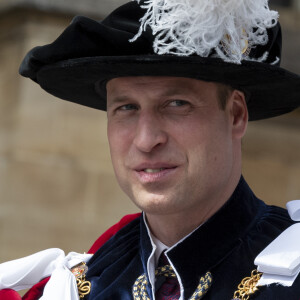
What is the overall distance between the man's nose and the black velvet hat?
0.14m

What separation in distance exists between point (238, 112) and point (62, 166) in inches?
107

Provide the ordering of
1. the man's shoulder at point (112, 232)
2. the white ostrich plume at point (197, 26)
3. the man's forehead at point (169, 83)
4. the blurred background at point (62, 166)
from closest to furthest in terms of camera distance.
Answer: the white ostrich plume at point (197, 26), the man's forehead at point (169, 83), the man's shoulder at point (112, 232), the blurred background at point (62, 166)

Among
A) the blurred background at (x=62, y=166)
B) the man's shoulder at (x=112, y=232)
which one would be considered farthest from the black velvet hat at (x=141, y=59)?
the blurred background at (x=62, y=166)

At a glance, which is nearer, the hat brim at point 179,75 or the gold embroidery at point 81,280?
the hat brim at point 179,75

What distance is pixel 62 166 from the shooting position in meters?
5.38

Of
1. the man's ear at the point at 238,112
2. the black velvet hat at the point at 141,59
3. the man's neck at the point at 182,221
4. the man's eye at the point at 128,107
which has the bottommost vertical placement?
the man's neck at the point at 182,221

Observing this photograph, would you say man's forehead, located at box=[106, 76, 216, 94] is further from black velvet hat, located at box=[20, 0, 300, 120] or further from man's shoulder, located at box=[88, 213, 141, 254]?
man's shoulder, located at box=[88, 213, 141, 254]

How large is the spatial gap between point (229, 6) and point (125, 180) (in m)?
0.63

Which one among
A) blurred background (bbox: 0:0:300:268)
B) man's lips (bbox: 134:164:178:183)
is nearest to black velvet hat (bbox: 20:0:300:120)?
man's lips (bbox: 134:164:178:183)

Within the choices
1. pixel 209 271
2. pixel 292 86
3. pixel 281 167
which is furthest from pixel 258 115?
pixel 281 167

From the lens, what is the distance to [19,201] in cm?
539

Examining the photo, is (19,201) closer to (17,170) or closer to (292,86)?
(17,170)

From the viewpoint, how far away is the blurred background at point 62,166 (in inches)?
211

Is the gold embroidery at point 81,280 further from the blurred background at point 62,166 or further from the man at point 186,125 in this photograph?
the blurred background at point 62,166
